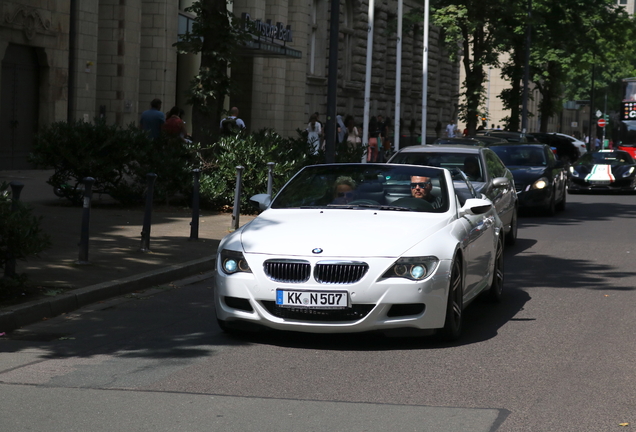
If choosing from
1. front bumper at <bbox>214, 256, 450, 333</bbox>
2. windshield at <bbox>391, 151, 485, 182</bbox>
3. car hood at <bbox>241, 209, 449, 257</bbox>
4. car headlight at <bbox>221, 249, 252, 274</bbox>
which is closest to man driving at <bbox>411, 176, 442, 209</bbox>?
car hood at <bbox>241, 209, 449, 257</bbox>

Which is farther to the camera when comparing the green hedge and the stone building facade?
the stone building facade

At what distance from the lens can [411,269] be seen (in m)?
7.24

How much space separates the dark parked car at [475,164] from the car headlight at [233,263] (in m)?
6.77

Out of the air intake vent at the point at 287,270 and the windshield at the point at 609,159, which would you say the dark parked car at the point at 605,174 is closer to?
the windshield at the point at 609,159

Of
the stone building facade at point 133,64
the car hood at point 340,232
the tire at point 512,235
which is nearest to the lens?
the car hood at point 340,232

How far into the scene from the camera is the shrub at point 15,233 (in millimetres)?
8430

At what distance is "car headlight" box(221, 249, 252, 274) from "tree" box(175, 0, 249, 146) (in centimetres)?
1119

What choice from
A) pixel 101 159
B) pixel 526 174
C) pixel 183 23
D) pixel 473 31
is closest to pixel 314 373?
pixel 101 159

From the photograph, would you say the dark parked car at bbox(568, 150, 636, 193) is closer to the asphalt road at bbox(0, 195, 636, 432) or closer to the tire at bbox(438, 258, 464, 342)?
the asphalt road at bbox(0, 195, 636, 432)

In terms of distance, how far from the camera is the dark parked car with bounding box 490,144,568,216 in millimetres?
20188

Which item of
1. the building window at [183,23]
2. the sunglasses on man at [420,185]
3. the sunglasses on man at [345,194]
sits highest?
the building window at [183,23]

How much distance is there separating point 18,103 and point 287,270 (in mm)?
19795

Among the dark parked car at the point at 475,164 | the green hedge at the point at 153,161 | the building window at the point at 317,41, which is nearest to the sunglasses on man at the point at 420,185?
the dark parked car at the point at 475,164

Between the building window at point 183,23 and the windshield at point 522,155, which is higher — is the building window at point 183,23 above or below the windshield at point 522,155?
above
